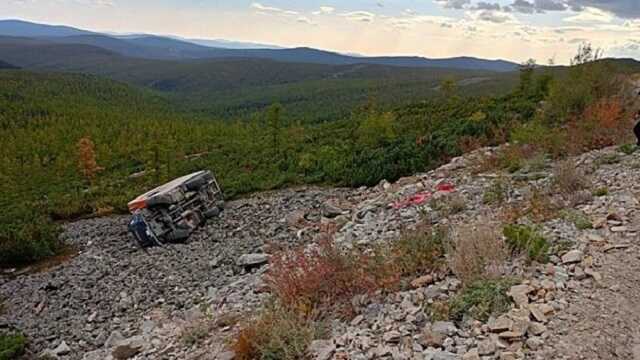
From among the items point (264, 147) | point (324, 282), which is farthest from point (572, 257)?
point (264, 147)

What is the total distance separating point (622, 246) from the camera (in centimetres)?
716

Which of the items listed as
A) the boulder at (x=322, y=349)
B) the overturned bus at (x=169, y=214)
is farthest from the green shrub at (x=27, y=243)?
the boulder at (x=322, y=349)

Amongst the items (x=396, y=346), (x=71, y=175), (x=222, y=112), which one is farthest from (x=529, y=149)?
(x=222, y=112)

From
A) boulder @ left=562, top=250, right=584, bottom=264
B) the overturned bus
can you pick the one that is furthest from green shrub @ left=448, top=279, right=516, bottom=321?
the overturned bus

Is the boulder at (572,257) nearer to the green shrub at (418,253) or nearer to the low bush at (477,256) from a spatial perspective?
the low bush at (477,256)

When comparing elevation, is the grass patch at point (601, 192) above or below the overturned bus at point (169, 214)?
above

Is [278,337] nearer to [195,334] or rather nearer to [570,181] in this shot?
[195,334]

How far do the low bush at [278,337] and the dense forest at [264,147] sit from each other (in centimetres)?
939

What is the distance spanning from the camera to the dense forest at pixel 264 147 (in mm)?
19453

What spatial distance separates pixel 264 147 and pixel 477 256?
36.7m

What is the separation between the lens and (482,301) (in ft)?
20.5

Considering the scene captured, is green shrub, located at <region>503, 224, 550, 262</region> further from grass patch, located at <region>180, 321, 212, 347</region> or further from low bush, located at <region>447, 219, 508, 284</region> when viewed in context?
grass patch, located at <region>180, 321, 212, 347</region>

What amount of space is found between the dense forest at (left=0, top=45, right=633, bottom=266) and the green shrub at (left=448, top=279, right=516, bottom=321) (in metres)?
8.46

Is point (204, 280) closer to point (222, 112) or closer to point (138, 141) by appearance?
point (138, 141)
